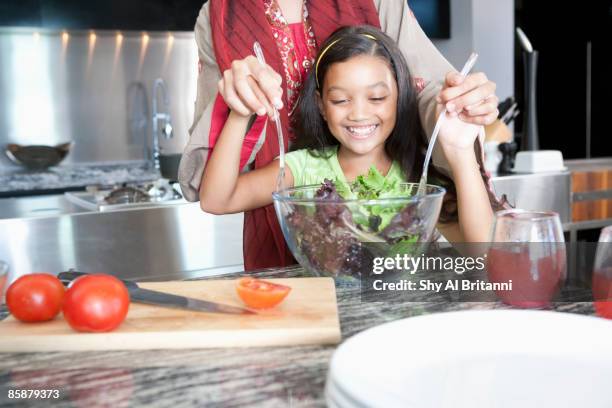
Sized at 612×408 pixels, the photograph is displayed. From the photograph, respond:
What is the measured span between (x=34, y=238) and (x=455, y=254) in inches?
52.6

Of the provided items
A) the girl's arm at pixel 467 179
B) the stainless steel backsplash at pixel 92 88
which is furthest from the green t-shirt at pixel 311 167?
the stainless steel backsplash at pixel 92 88

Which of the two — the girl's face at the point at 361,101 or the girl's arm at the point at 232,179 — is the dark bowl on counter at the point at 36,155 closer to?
the girl's arm at the point at 232,179

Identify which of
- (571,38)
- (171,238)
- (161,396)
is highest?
(571,38)

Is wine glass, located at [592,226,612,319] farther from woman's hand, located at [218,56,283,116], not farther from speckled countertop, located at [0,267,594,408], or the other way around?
woman's hand, located at [218,56,283,116]

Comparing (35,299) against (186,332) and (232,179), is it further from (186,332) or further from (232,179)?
(232,179)

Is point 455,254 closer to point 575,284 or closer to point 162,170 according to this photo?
point 575,284

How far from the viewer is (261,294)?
0.78 meters

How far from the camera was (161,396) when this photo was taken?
0.60 meters

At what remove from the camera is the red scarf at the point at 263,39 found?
1382 millimetres

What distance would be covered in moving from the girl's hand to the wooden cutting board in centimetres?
45

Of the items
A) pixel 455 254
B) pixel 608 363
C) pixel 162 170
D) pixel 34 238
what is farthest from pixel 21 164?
pixel 608 363

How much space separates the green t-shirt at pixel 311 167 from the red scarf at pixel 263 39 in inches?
2.3

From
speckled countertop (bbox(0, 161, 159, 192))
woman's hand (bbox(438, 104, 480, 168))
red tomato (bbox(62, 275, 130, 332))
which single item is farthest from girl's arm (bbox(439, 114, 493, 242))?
speckled countertop (bbox(0, 161, 159, 192))

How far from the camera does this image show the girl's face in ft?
4.47
